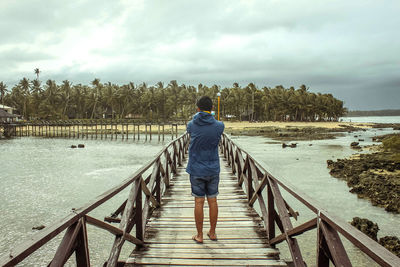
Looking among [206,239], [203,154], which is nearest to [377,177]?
[206,239]

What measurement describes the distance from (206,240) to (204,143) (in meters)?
1.32

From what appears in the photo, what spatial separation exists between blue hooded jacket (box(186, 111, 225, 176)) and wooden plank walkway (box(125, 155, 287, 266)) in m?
0.95

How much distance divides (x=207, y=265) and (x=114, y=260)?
1.01 meters

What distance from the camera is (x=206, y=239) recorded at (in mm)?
4023

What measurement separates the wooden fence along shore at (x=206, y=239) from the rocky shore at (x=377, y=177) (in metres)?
8.44

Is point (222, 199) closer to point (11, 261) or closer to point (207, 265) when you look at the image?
point (207, 265)

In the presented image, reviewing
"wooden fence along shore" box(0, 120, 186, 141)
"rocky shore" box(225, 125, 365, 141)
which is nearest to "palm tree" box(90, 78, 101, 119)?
"wooden fence along shore" box(0, 120, 186, 141)

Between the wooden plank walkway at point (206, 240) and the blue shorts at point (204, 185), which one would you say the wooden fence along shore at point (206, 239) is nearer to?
the wooden plank walkway at point (206, 240)

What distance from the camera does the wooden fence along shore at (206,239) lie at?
2.11 meters

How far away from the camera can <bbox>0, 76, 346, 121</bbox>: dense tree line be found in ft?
243

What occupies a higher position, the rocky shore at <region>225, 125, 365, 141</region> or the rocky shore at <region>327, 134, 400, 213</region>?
the rocky shore at <region>225, 125, 365, 141</region>

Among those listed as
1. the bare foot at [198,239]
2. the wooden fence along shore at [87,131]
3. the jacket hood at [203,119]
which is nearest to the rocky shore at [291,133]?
the wooden fence along shore at [87,131]

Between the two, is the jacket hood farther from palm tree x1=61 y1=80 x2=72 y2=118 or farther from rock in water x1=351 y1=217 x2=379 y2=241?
palm tree x1=61 y1=80 x2=72 y2=118

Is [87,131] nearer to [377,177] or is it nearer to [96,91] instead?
[96,91]
